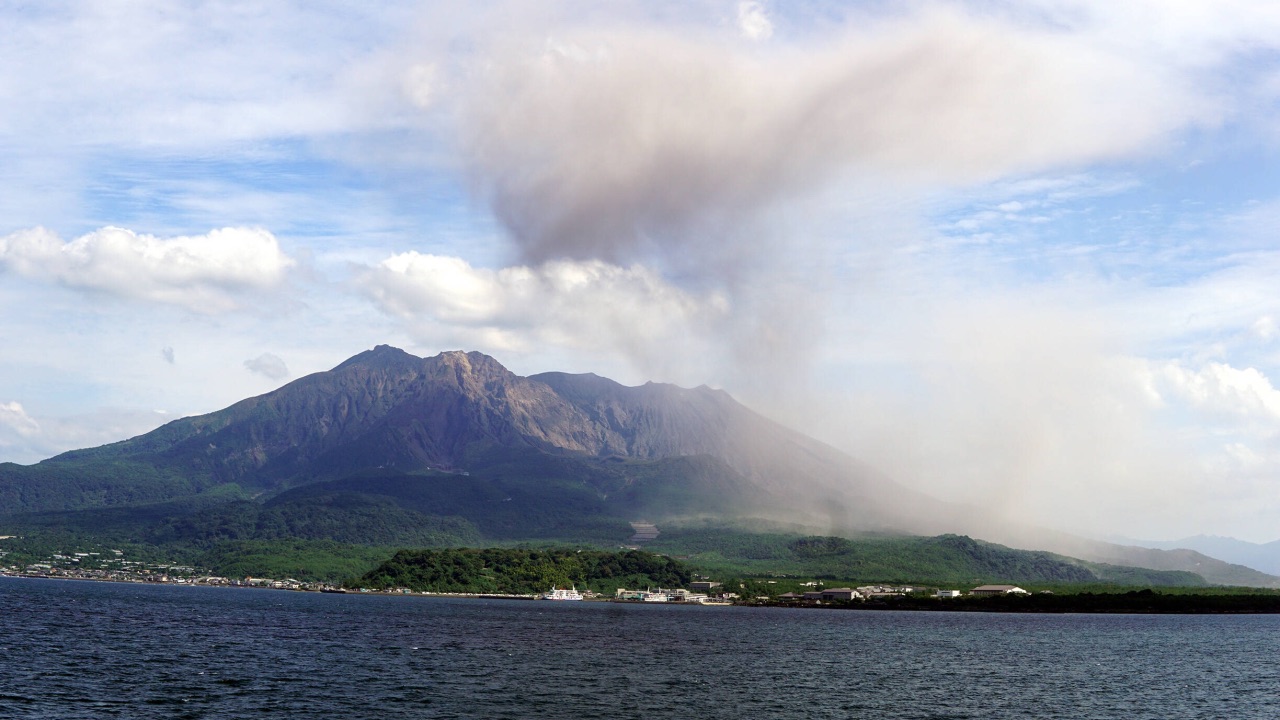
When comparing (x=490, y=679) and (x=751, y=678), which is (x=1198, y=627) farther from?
(x=490, y=679)

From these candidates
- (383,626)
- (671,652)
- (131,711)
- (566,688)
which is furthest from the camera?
(383,626)

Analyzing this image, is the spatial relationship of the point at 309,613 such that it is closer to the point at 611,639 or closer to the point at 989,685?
the point at 611,639

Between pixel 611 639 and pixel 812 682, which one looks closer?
pixel 812 682

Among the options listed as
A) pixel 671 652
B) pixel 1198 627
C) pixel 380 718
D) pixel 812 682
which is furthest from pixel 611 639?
pixel 1198 627

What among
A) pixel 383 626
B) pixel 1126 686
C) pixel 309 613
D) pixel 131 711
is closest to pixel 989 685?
pixel 1126 686

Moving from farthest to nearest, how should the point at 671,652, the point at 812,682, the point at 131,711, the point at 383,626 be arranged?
the point at 383,626, the point at 671,652, the point at 812,682, the point at 131,711

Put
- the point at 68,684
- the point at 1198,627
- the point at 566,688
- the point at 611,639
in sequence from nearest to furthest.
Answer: the point at 68,684 → the point at 566,688 → the point at 611,639 → the point at 1198,627
